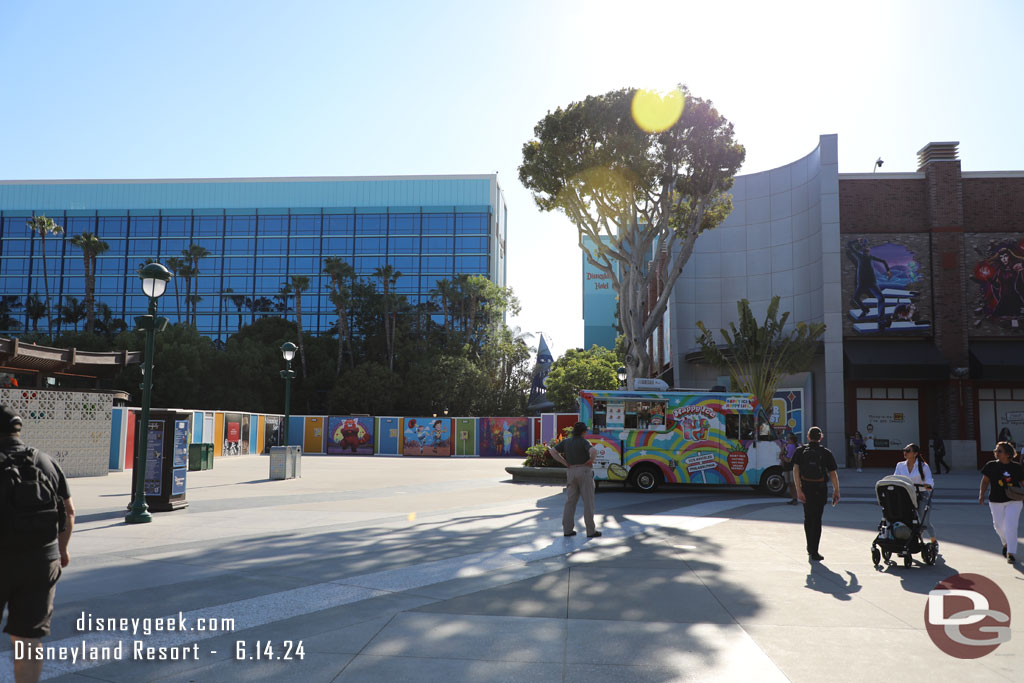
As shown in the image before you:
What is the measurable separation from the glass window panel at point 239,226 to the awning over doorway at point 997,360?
3049 inches

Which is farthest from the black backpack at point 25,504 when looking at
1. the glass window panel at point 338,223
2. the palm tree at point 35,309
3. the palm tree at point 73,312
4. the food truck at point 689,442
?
the palm tree at point 35,309

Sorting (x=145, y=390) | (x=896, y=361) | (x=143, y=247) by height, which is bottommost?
(x=145, y=390)

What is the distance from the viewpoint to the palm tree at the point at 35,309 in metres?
80.4

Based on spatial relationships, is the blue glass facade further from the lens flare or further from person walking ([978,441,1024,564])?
person walking ([978,441,1024,564])

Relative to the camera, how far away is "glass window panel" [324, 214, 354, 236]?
8500cm

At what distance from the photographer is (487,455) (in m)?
38.5

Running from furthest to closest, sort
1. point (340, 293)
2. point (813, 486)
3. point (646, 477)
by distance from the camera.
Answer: point (340, 293) → point (646, 477) → point (813, 486)

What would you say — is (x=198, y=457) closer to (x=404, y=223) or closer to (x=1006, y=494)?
(x=1006, y=494)

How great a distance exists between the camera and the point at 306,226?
279 ft

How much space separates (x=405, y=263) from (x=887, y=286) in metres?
61.9

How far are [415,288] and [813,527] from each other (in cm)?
7647

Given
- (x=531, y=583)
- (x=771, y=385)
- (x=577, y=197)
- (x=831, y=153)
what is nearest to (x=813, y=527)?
(x=531, y=583)

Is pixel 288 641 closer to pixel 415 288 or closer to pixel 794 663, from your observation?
pixel 794 663

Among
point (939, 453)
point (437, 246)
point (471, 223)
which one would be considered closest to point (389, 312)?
point (437, 246)
